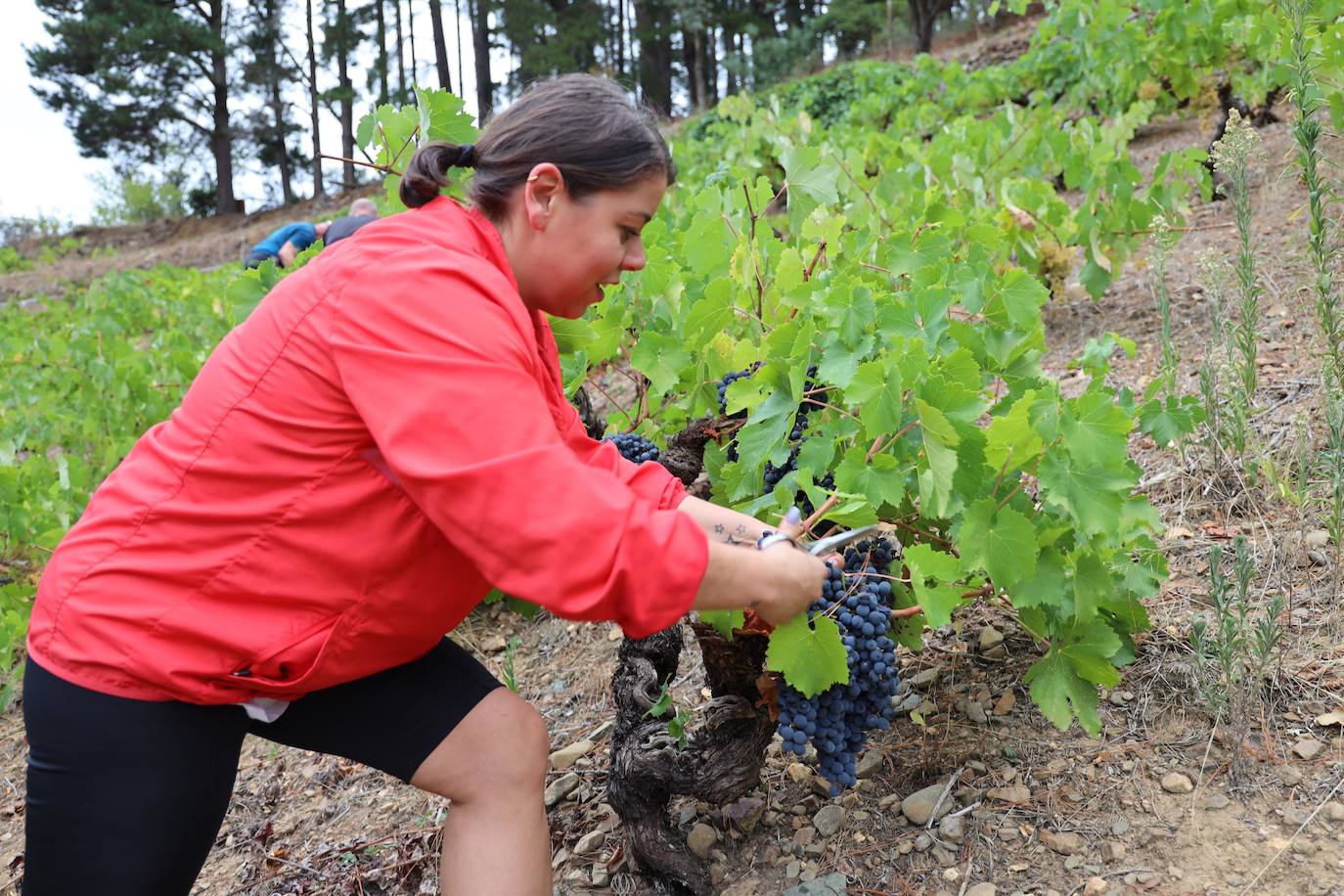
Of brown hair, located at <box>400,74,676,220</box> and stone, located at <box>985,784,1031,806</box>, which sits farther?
stone, located at <box>985,784,1031,806</box>

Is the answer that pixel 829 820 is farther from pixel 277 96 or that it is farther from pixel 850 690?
pixel 277 96

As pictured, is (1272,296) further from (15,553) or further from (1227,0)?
(15,553)

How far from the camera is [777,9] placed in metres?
28.2

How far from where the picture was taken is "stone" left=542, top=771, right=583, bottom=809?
8.58ft

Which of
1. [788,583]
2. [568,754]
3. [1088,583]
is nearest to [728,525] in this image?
[788,583]

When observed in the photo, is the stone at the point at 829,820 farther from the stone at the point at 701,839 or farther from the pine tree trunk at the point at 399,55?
the pine tree trunk at the point at 399,55

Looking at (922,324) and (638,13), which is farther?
(638,13)

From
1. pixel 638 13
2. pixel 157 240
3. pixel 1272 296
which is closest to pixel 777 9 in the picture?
pixel 638 13

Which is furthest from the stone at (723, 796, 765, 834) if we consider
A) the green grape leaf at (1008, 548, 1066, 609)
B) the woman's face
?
the woman's face

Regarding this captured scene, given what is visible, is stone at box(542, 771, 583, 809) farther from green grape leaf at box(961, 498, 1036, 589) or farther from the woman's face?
the woman's face

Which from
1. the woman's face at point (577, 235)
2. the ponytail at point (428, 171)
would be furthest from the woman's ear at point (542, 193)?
the ponytail at point (428, 171)

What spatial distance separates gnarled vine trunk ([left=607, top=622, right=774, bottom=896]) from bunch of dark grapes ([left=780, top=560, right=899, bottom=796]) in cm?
22

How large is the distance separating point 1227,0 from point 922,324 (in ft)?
14.9

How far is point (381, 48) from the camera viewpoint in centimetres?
2442
